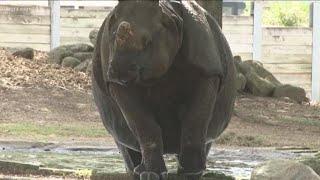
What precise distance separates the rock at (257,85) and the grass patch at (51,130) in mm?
5125

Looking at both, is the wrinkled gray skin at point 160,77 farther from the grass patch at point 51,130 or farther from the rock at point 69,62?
the rock at point 69,62

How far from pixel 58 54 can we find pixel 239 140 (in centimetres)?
783

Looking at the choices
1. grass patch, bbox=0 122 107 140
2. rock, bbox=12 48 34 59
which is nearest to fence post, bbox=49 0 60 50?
rock, bbox=12 48 34 59

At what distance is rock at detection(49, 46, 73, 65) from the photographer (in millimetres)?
16859

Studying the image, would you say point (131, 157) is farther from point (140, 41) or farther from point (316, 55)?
point (316, 55)

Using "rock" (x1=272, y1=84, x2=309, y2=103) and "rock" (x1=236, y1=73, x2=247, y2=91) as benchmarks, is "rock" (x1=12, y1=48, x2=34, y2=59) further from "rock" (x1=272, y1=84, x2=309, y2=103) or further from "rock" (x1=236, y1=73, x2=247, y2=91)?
"rock" (x1=272, y1=84, x2=309, y2=103)

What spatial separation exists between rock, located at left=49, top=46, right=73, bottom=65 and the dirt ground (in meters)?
0.23

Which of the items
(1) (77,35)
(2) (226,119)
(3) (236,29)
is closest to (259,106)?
(3) (236,29)

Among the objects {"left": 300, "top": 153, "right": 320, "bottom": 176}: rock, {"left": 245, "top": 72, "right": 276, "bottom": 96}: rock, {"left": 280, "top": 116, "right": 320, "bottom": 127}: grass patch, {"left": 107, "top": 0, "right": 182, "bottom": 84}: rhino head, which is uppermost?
{"left": 107, "top": 0, "right": 182, "bottom": 84}: rhino head

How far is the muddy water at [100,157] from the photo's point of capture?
20.7ft

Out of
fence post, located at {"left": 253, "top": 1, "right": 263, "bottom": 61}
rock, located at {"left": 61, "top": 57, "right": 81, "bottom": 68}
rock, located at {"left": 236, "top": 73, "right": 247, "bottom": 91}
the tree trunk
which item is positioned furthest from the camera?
fence post, located at {"left": 253, "top": 1, "right": 263, "bottom": 61}

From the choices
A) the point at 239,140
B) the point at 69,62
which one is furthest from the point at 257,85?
the point at 239,140

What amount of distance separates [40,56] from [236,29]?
5035mm

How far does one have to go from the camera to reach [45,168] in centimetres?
582
